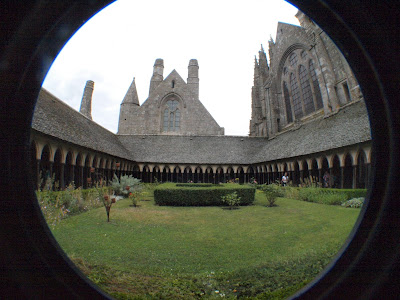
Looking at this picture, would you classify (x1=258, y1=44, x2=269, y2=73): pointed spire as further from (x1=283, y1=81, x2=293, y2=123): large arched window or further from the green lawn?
the green lawn

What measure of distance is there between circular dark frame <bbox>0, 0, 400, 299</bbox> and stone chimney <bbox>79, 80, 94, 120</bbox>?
3310 cm

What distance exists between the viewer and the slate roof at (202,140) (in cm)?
1216

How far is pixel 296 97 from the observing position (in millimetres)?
25422

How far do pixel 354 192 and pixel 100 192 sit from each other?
13590 mm

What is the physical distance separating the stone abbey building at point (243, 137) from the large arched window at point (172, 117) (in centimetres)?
15

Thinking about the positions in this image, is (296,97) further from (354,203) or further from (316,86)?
(354,203)

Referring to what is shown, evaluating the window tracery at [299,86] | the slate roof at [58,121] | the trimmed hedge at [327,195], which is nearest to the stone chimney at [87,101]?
the slate roof at [58,121]

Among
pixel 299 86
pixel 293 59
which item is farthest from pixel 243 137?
pixel 293 59

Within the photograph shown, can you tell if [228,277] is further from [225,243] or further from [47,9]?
[47,9]

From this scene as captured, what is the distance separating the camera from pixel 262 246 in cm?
505

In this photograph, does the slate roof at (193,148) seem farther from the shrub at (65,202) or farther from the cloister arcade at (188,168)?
the shrub at (65,202)

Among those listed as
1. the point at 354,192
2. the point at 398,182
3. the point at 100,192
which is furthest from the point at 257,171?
the point at 398,182

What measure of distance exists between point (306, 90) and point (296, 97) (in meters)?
1.73

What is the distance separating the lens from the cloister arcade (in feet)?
38.4
